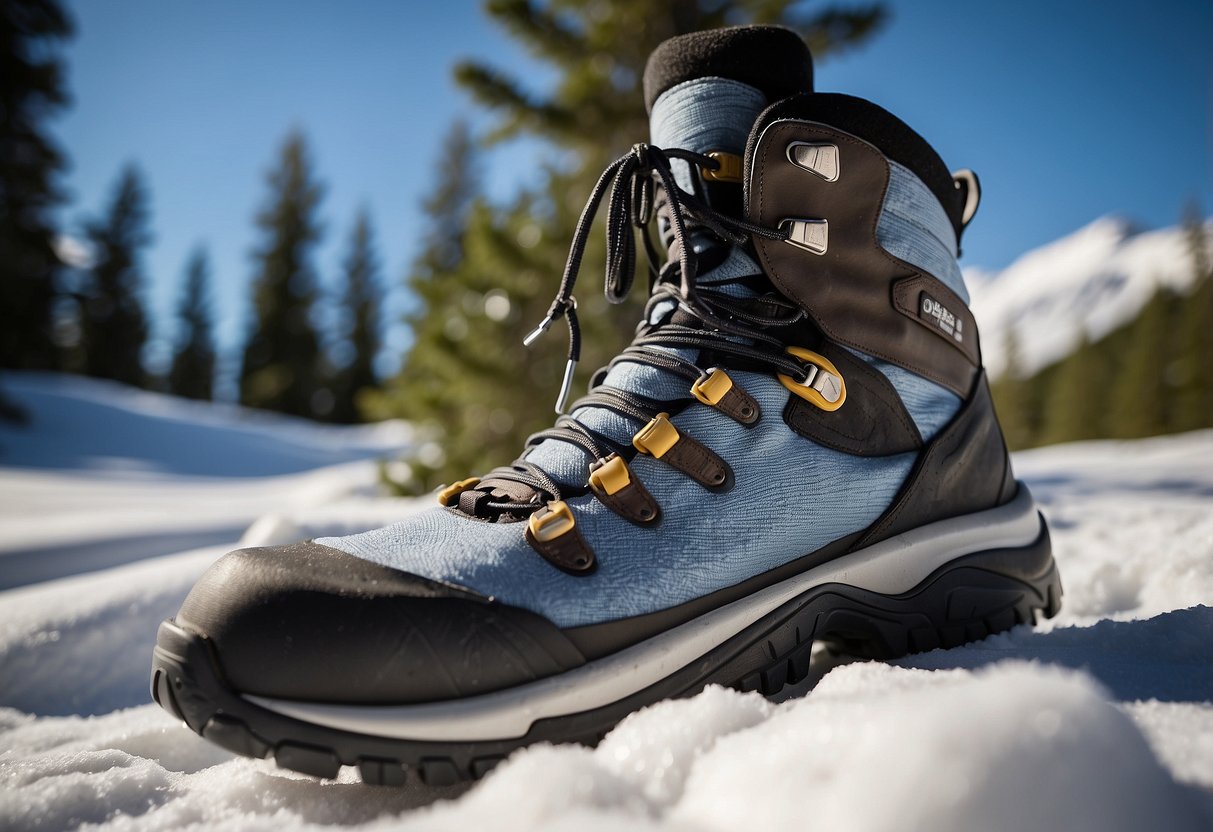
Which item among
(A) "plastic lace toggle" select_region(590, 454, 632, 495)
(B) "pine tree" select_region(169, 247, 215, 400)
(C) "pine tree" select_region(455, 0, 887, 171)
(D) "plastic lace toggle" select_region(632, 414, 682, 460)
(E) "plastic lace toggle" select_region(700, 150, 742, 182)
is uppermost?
(C) "pine tree" select_region(455, 0, 887, 171)

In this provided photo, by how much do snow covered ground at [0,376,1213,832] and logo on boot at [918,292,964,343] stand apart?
43 centimetres

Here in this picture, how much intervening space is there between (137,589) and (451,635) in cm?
98

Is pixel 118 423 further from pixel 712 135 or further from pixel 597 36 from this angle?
pixel 712 135

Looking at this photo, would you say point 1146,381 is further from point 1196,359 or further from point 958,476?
point 958,476

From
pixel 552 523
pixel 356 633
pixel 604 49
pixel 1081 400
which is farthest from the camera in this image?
pixel 1081 400

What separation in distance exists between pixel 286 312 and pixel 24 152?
337 inches

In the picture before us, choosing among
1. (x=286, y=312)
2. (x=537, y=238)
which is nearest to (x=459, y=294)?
(x=537, y=238)

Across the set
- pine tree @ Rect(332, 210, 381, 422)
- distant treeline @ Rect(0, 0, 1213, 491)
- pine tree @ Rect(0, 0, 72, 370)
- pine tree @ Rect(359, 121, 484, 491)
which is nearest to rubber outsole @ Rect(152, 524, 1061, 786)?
distant treeline @ Rect(0, 0, 1213, 491)

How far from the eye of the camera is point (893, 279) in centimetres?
88

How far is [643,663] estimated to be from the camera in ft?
2.20

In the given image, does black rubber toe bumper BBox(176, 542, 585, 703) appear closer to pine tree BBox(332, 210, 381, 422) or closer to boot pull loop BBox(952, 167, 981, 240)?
boot pull loop BBox(952, 167, 981, 240)

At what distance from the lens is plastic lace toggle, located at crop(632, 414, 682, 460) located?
77 centimetres

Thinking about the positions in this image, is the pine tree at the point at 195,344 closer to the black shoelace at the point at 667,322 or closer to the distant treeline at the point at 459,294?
the distant treeline at the point at 459,294

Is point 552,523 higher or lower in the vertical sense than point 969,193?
lower
